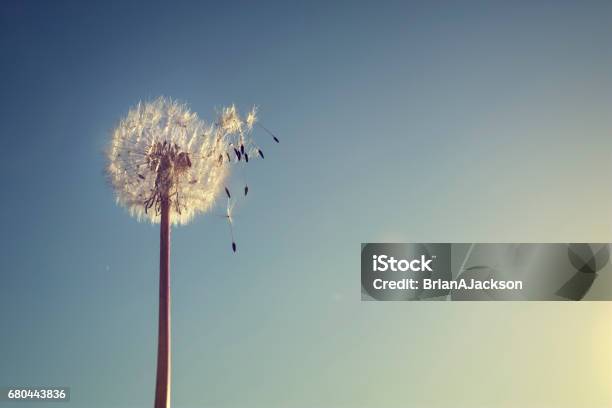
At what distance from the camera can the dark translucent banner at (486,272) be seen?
12977 millimetres

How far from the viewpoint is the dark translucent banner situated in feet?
42.6

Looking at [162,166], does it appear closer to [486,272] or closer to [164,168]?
[164,168]

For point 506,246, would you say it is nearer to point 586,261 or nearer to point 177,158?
point 586,261

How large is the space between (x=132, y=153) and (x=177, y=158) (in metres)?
1.08

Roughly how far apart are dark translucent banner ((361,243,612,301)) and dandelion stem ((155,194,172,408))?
445cm

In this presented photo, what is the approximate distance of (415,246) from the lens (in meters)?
13.1

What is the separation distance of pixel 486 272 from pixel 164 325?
23.6 feet

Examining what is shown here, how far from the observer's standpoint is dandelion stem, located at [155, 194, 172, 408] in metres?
13.1

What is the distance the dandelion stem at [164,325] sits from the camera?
13.1 metres

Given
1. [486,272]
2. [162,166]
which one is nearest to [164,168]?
[162,166]

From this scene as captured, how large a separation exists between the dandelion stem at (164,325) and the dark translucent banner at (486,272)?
445 cm

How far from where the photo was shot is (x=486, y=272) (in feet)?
42.6

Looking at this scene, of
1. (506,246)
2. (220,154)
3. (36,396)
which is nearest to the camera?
(36,396)

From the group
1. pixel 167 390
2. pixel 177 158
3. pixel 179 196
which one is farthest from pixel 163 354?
pixel 177 158
